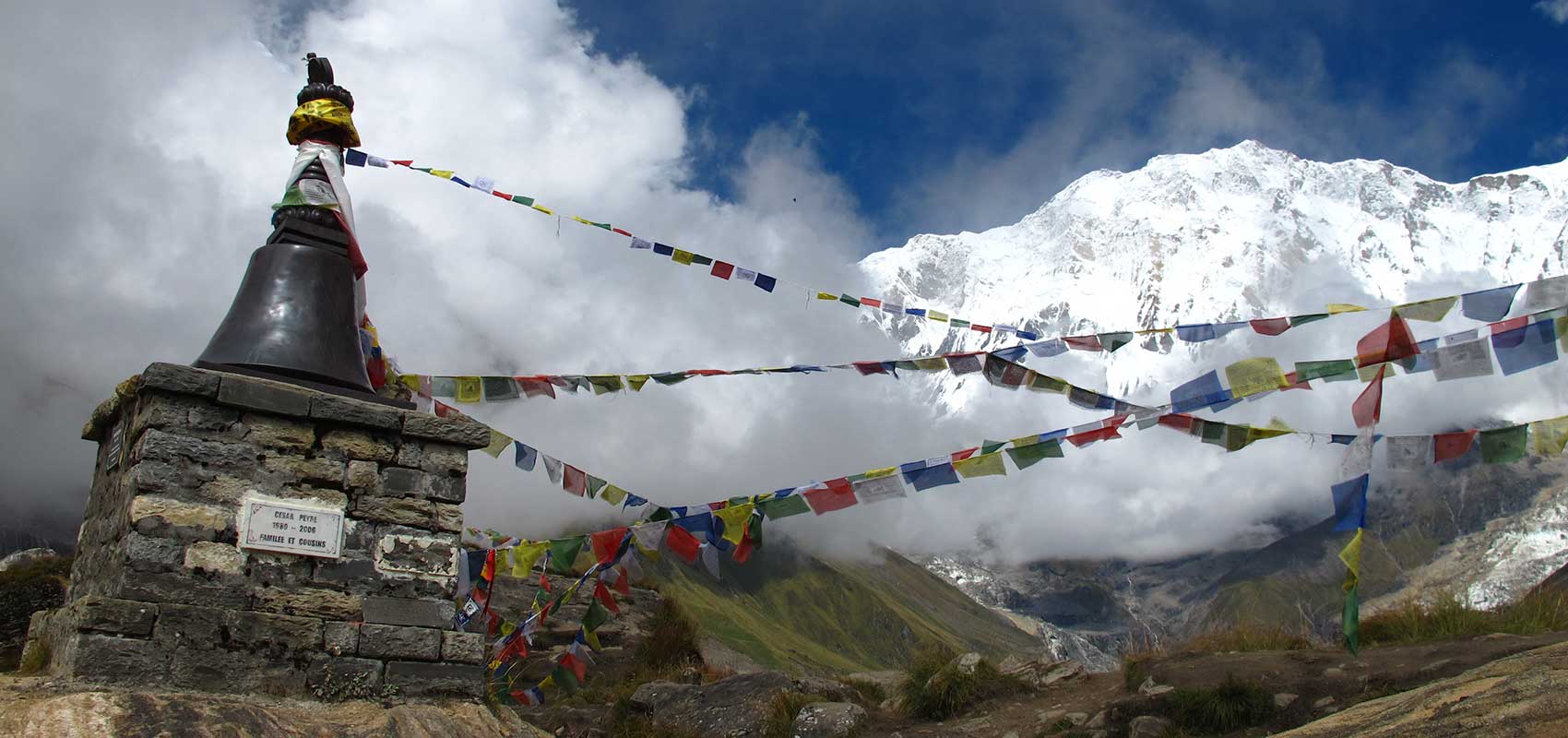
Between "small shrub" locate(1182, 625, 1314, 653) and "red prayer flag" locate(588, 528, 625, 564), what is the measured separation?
6772mm

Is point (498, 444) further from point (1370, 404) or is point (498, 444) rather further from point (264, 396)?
point (1370, 404)

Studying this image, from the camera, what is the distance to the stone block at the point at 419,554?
7398 millimetres

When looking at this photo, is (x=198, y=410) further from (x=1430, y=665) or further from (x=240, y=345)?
(x=1430, y=665)

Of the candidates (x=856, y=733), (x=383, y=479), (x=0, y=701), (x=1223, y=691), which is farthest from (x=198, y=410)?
(x=1223, y=691)

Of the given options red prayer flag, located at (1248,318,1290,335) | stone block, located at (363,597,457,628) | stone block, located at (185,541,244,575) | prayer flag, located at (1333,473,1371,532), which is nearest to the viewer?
stone block, located at (185,541,244,575)

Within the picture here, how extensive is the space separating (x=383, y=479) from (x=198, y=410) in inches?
49.8

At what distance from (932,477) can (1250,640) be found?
17.4ft

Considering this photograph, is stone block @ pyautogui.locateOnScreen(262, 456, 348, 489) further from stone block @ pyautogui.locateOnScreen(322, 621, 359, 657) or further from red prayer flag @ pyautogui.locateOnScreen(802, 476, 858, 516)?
red prayer flag @ pyautogui.locateOnScreen(802, 476, 858, 516)

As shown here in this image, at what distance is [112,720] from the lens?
19.1ft

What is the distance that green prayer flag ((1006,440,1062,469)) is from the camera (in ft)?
31.1

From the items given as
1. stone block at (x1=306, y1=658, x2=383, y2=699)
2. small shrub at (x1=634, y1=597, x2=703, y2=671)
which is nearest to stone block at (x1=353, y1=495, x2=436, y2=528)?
stone block at (x1=306, y1=658, x2=383, y2=699)

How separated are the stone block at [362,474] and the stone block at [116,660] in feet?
5.08

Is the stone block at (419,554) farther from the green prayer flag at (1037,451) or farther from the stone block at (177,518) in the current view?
the green prayer flag at (1037,451)

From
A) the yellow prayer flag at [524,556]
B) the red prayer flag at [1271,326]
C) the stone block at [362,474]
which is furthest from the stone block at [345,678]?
the red prayer flag at [1271,326]
